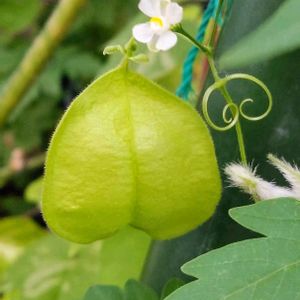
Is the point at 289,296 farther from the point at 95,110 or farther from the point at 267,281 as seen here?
the point at 95,110

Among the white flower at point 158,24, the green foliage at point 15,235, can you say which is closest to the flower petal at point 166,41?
the white flower at point 158,24

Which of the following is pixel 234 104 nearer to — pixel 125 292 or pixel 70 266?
pixel 125 292

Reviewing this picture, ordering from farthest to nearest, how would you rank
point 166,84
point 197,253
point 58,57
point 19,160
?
point 19,160, point 58,57, point 166,84, point 197,253

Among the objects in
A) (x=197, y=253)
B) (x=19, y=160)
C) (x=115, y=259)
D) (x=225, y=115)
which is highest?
(x=225, y=115)

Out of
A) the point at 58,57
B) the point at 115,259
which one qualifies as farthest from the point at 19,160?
the point at 115,259

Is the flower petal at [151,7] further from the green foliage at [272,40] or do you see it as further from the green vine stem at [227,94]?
the green foliage at [272,40]

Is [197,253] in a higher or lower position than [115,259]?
higher
